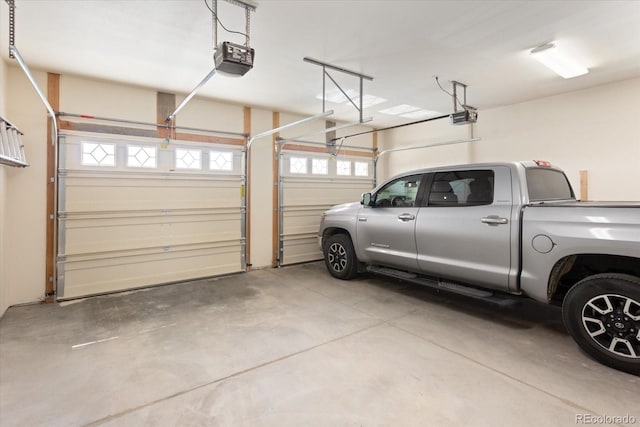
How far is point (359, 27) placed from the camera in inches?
127

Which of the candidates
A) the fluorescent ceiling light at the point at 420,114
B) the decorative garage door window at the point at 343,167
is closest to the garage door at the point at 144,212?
the decorative garage door window at the point at 343,167

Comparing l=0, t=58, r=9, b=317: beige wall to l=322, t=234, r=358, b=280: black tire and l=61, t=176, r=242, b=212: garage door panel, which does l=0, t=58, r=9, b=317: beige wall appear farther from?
l=322, t=234, r=358, b=280: black tire

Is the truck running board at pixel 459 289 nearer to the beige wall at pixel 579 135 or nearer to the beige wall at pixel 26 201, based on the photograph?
the beige wall at pixel 579 135

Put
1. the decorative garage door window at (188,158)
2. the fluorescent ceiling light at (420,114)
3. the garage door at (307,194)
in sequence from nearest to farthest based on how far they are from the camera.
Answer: the decorative garage door window at (188,158)
the fluorescent ceiling light at (420,114)
the garage door at (307,194)

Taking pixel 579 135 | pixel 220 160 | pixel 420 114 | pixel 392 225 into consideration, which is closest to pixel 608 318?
pixel 392 225

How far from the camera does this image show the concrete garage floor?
212 centimetres

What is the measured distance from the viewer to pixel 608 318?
2637 mm

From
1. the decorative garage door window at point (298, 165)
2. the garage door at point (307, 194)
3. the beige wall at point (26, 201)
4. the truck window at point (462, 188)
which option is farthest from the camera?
the decorative garage door window at point (298, 165)

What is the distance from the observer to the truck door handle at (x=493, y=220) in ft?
10.6

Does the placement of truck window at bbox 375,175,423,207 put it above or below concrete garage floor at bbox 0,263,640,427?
above

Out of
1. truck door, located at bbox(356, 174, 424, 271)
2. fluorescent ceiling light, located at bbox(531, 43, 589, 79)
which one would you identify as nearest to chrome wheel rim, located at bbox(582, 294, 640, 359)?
truck door, located at bbox(356, 174, 424, 271)

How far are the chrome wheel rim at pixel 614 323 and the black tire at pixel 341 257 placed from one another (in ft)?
10.1

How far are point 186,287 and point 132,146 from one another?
7.74ft

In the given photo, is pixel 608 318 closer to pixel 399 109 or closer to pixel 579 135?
pixel 579 135
